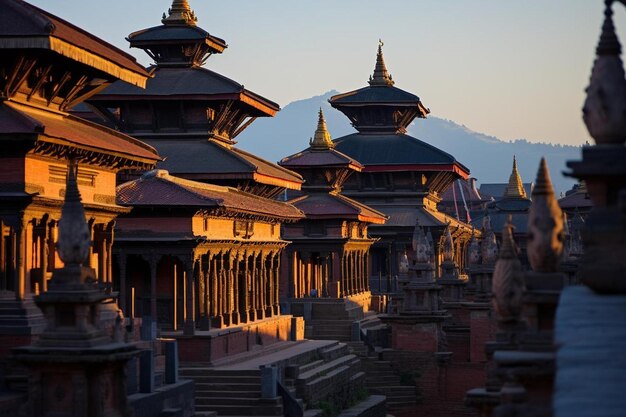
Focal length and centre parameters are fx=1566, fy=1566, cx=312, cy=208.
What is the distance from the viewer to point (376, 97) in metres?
90.4

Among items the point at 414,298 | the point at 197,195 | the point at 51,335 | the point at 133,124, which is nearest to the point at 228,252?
the point at 197,195

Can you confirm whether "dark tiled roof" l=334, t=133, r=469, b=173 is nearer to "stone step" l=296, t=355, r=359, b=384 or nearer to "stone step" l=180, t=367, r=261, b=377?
"stone step" l=296, t=355, r=359, b=384

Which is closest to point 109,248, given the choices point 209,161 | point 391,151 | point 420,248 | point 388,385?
point 209,161

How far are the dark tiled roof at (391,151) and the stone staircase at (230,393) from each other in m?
45.3

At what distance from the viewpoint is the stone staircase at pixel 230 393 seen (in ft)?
133

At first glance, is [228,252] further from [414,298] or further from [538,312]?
[538,312]

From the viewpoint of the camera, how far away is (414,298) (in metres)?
63.3

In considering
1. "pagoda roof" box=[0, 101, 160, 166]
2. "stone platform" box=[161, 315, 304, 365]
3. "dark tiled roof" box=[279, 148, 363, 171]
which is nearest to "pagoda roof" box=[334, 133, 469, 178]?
"dark tiled roof" box=[279, 148, 363, 171]

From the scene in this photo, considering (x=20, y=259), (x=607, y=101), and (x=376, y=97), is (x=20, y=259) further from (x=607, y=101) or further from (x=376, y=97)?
(x=376, y=97)

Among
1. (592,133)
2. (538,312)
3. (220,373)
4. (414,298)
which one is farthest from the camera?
(414,298)

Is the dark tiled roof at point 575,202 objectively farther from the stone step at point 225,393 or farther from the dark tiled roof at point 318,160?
the stone step at point 225,393

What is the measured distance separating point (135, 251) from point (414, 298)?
21.0 metres

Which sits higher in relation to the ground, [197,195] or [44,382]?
[197,195]

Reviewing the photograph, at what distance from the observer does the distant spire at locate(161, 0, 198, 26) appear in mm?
61750
